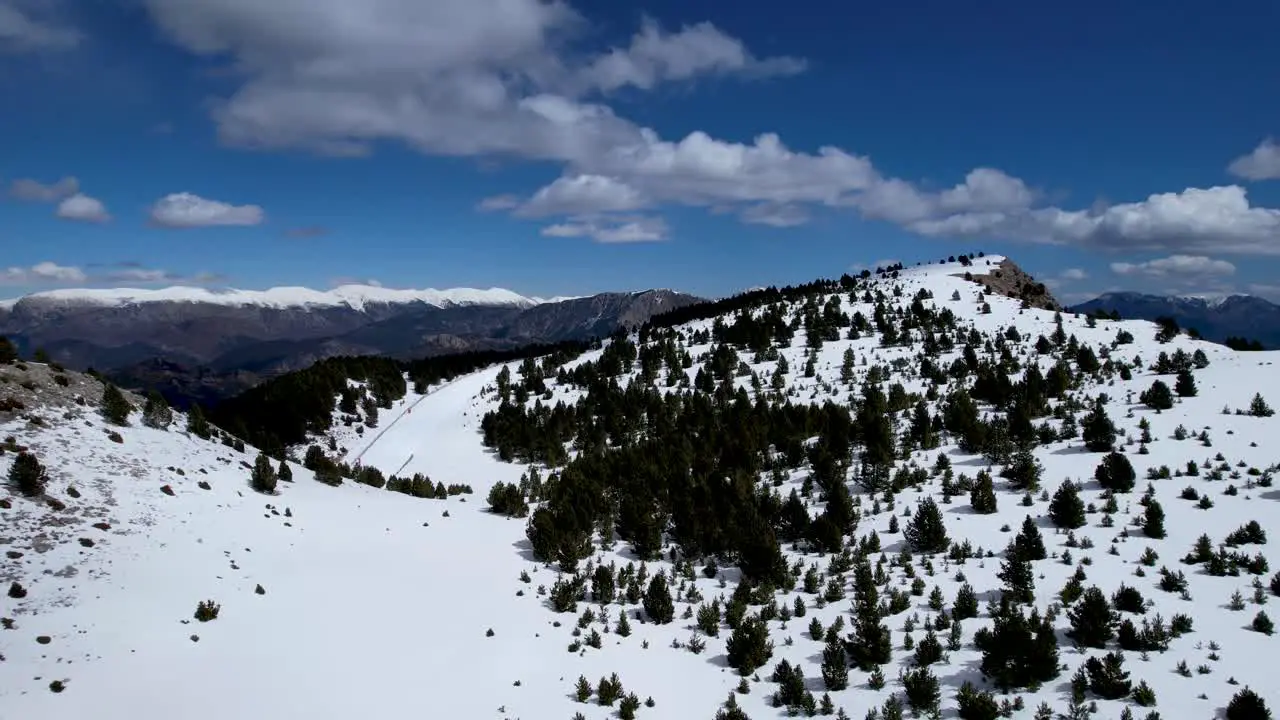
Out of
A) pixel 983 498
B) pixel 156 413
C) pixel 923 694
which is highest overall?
pixel 156 413

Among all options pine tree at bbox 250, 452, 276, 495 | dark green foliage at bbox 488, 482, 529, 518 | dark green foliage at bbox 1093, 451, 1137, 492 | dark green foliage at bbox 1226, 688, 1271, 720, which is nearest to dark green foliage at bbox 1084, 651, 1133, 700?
dark green foliage at bbox 1226, 688, 1271, 720

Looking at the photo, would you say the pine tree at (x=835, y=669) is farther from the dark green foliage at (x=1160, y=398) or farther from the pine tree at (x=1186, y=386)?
the pine tree at (x=1186, y=386)

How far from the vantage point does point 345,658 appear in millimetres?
16484

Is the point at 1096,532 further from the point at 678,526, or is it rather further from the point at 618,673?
the point at 618,673

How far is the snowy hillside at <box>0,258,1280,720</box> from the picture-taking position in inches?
555

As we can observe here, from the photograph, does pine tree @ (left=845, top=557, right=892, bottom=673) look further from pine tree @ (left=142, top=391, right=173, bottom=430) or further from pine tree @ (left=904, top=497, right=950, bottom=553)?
pine tree @ (left=142, top=391, right=173, bottom=430)

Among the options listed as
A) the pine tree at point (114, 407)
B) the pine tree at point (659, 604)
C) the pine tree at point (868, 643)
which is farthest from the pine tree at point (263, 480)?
the pine tree at point (868, 643)

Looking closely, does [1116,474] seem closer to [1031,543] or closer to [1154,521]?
[1154,521]

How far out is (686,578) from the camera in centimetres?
2262

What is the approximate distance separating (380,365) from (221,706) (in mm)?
76959

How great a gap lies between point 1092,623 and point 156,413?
32.7 metres

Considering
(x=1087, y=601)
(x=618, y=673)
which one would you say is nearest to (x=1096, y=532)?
(x=1087, y=601)

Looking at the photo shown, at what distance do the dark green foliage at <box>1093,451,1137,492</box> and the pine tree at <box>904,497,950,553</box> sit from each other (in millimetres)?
7315

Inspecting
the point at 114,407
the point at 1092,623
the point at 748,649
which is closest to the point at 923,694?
the point at 748,649
